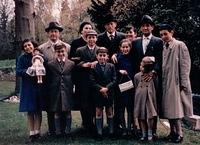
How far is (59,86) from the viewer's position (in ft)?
29.0

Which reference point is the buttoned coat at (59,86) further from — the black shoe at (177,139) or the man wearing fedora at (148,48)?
the black shoe at (177,139)

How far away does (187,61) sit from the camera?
853 cm

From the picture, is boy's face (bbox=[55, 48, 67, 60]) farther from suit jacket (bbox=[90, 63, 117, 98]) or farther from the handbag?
the handbag

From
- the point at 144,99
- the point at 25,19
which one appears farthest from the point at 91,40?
the point at 25,19

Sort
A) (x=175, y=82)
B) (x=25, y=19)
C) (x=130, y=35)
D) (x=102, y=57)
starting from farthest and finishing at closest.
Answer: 1. (x=25, y=19)
2. (x=130, y=35)
3. (x=102, y=57)
4. (x=175, y=82)

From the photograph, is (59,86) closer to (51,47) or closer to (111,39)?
(51,47)


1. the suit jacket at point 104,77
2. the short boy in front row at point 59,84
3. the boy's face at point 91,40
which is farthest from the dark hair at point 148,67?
the short boy in front row at point 59,84

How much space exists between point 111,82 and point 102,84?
0.18 m

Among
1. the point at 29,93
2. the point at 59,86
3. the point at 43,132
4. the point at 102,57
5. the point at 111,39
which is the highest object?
the point at 111,39

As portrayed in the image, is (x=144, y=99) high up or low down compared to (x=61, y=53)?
down

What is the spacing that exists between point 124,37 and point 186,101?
188 centimetres

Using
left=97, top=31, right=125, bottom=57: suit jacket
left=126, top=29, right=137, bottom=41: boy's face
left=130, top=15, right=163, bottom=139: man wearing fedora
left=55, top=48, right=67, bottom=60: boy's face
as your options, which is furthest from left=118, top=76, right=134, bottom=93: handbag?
left=55, top=48, right=67, bottom=60: boy's face

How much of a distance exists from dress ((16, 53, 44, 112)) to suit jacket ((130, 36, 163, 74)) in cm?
199

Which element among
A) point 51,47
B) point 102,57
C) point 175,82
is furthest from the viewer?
point 51,47
